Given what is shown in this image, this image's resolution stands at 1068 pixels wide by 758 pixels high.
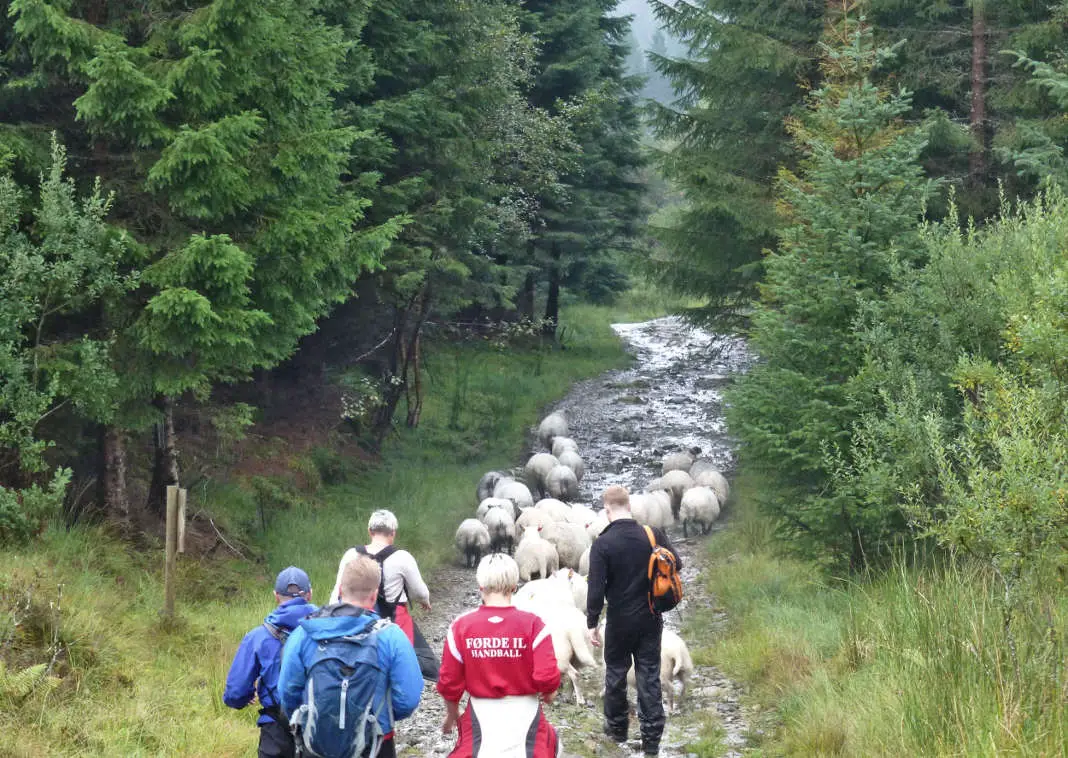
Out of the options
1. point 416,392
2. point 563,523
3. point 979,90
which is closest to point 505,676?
point 563,523

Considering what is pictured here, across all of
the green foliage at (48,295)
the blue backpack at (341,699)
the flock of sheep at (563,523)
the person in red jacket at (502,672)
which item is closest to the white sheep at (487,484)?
the flock of sheep at (563,523)

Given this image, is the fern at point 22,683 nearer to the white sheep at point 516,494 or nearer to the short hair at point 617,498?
the short hair at point 617,498

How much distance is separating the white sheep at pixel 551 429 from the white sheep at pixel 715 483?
15.8 ft

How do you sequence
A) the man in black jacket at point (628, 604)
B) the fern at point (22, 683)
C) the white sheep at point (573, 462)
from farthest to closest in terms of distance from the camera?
the white sheep at point (573, 462), the man in black jacket at point (628, 604), the fern at point (22, 683)

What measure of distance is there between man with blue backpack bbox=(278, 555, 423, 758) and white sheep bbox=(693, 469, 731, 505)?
1415cm

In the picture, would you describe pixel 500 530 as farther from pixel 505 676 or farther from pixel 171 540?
pixel 505 676

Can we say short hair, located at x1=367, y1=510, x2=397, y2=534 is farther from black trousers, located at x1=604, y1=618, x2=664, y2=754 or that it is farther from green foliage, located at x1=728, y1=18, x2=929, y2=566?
green foliage, located at x1=728, y1=18, x2=929, y2=566

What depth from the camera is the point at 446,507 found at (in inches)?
715

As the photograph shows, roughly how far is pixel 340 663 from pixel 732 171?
17.5 meters

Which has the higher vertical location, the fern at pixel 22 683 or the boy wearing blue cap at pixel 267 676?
the boy wearing blue cap at pixel 267 676

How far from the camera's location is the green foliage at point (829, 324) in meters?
11.6

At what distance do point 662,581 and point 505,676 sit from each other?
96.0 inches

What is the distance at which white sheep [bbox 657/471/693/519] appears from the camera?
19.1m

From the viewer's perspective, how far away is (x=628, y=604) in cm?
808
